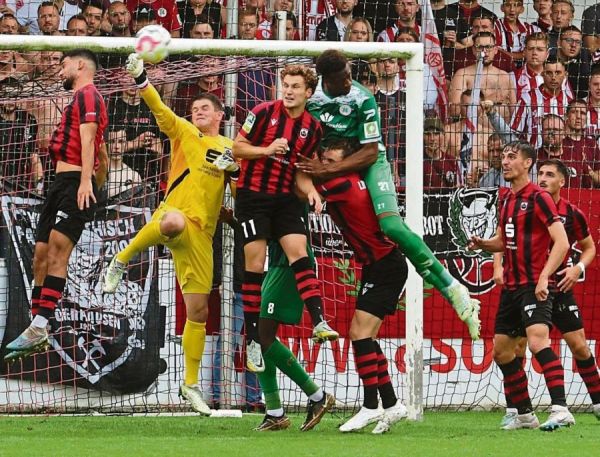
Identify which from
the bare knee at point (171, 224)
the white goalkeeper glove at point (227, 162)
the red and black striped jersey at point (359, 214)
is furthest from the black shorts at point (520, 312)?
the bare knee at point (171, 224)

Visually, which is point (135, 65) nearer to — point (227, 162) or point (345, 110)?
point (227, 162)

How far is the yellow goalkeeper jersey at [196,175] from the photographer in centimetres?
1016

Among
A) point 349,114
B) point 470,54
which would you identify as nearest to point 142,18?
point 470,54

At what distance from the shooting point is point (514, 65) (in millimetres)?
13992

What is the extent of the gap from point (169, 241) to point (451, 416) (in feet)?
10.7

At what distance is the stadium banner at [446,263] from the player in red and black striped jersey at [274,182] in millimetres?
2650

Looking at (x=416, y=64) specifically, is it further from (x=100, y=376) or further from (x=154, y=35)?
(x=100, y=376)

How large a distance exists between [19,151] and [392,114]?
3.74 m

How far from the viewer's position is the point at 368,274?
30.1ft

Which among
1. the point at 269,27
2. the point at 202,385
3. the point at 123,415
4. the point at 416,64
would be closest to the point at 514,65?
the point at 269,27

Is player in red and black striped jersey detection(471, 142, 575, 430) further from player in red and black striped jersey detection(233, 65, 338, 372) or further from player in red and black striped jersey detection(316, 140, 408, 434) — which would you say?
player in red and black striped jersey detection(233, 65, 338, 372)

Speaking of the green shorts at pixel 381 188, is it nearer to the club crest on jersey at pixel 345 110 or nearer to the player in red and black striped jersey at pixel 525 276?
the club crest on jersey at pixel 345 110

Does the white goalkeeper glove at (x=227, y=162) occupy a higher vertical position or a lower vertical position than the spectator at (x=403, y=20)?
lower

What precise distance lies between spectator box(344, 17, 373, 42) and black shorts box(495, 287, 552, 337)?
4.42 m
